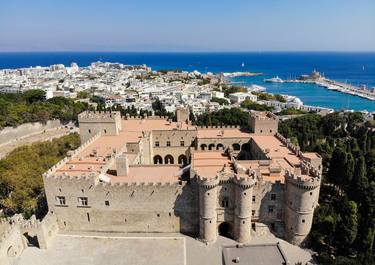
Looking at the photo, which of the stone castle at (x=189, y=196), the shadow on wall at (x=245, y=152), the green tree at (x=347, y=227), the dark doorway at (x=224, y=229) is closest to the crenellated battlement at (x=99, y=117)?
the stone castle at (x=189, y=196)

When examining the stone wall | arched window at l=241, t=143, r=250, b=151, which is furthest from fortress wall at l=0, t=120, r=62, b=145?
arched window at l=241, t=143, r=250, b=151

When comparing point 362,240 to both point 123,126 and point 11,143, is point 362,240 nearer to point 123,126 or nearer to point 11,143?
point 123,126

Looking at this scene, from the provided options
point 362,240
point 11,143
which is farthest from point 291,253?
point 11,143

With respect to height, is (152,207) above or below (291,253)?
above

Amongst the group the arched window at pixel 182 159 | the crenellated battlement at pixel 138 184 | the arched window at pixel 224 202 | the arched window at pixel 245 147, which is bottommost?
the arched window at pixel 182 159

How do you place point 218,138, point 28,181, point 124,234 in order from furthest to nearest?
point 218,138, point 28,181, point 124,234

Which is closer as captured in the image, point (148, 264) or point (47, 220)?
point (148, 264)

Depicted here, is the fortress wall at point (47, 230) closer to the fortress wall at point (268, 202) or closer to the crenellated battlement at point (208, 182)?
the crenellated battlement at point (208, 182)

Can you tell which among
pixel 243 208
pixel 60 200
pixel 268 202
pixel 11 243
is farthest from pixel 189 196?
pixel 11 243
